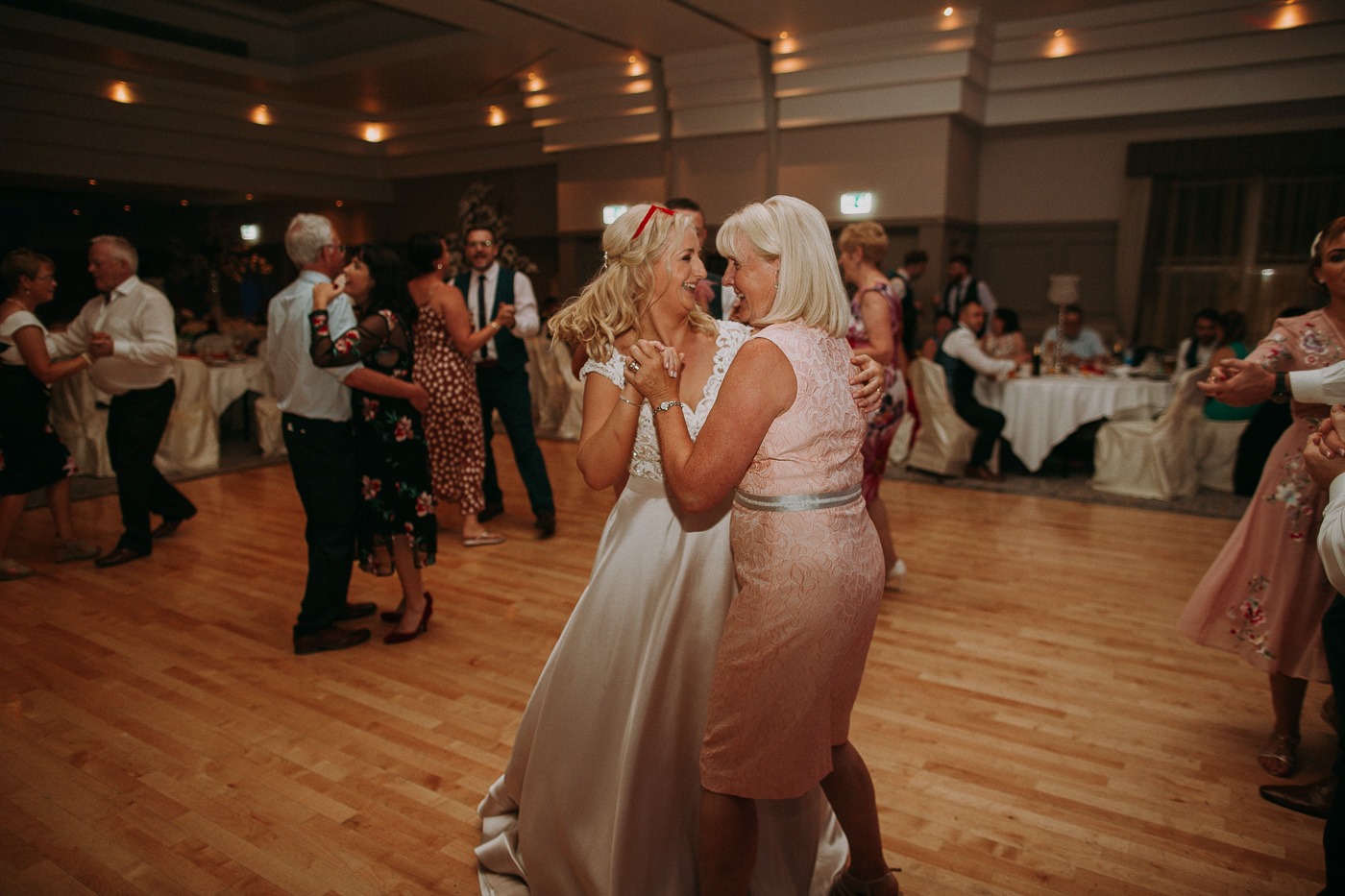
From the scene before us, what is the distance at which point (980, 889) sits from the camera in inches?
81.4

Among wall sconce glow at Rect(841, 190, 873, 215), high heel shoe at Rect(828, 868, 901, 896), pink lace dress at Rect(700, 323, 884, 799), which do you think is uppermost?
wall sconce glow at Rect(841, 190, 873, 215)

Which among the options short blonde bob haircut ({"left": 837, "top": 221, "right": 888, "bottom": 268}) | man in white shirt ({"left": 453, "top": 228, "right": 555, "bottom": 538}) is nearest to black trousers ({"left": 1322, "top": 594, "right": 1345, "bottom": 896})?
short blonde bob haircut ({"left": 837, "top": 221, "right": 888, "bottom": 268})

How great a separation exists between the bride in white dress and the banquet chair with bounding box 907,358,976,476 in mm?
5021

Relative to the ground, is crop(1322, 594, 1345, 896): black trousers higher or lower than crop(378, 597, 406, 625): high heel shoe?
higher

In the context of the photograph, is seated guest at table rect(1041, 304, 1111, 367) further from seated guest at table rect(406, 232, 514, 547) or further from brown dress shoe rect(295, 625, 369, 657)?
brown dress shoe rect(295, 625, 369, 657)

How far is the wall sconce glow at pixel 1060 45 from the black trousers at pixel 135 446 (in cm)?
837

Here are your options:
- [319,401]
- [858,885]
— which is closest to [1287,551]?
[858,885]

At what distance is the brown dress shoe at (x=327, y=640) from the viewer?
3.48m

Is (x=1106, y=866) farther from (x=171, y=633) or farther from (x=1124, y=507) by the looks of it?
(x=1124, y=507)

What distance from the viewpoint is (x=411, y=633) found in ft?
11.8

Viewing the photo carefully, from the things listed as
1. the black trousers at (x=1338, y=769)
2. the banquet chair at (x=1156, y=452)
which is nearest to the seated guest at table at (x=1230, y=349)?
the banquet chair at (x=1156, y=452)

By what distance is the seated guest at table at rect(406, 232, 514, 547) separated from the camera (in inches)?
168

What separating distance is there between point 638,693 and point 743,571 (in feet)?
1.39

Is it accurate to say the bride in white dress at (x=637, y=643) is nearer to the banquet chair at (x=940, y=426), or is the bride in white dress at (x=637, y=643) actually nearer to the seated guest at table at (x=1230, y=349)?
the banquet chair at (x=940, y=426)
